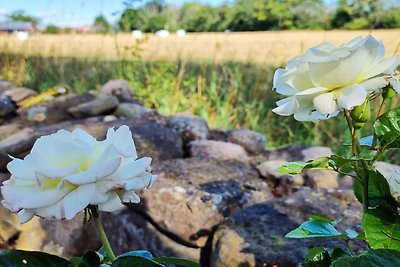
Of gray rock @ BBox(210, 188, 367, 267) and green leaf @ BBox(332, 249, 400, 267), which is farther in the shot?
gray rock @ BBox(210, 188, 367, 267)

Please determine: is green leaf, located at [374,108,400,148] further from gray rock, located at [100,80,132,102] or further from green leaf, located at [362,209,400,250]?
gray rock, located at [100,80,132,102]

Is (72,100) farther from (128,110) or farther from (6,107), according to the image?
(6,107)

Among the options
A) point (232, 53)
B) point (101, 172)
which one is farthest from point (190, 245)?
point (232, 53)

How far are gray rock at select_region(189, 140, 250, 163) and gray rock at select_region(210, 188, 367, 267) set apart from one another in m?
1.24

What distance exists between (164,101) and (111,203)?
4.55 metres

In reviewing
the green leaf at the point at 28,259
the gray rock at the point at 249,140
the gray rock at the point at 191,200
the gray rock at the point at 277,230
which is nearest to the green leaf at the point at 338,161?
the green leaf at the point at 28,259

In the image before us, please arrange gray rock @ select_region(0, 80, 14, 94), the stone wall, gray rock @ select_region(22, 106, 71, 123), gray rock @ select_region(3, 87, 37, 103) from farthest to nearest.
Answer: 1. gray rock @ select_region(0, 80, 14, 94)
2. gray rock @ select_region(3, 87, 37, 103)
3. gray rock @ select_region(22, 106, 71, 123)
4. the stone wall

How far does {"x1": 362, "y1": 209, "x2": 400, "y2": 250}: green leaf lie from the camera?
28.3 inches

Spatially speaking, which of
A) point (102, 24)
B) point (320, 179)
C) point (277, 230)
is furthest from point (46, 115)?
point (102, 24)

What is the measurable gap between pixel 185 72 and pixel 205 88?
0.61m

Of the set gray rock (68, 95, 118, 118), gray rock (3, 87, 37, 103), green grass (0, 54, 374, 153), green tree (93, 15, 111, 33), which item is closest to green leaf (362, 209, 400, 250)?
green grass (0, 54, 374, 153)

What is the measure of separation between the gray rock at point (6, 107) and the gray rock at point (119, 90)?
2.53 feet

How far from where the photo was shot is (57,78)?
6.69m

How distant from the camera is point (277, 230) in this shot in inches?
67.1
